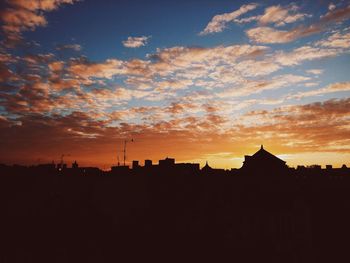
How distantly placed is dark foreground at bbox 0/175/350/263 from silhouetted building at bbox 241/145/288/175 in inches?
70.4

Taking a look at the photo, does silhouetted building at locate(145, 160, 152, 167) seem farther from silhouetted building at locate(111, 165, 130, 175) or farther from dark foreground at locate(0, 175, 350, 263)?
silhouetted building at locate(111, 165, 130, 175)

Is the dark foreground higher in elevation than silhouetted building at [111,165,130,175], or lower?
lower

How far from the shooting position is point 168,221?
3759cm

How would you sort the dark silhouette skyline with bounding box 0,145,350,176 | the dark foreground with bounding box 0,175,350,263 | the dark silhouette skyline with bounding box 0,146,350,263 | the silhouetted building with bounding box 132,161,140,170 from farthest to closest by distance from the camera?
the silhouetted building with bounding box 132,161,140,170, the dark silhouette skyline with bounding box 0,145,350,176, the dark silhouette skyline with bounding box 0,146,350,263, the dark foreground with bounding box 0,175,350,263

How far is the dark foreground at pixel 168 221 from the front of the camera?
35.2 m

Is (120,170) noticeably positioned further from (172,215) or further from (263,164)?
(263,164)

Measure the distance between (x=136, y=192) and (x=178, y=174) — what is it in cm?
574

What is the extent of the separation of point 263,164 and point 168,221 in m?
14.5

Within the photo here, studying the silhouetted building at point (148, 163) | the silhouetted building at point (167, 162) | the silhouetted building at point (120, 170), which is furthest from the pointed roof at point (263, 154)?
the silhouetted building at point (120, 170)

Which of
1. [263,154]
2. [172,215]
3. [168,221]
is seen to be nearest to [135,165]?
[172,215]

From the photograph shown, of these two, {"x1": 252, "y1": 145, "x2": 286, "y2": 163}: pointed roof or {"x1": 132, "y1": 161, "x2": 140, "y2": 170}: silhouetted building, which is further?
{"x1": 132, "y1": 161, "x2": 140, "y2": 170}: silhouetted building

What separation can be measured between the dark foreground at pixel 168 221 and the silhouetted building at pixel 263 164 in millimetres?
1789

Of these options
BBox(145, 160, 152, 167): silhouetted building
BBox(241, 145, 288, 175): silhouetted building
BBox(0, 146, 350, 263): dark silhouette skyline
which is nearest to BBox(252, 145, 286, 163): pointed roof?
BBox(241, 145, 288, 175): silhouetted building

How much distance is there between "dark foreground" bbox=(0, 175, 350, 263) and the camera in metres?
35.2
